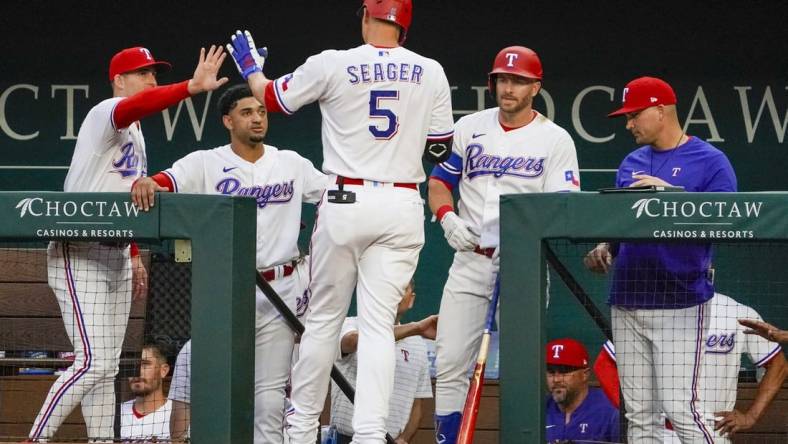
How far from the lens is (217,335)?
4.44m

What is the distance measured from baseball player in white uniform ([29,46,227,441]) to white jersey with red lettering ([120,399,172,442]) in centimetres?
23

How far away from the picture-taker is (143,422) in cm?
536

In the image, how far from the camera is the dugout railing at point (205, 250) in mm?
4422

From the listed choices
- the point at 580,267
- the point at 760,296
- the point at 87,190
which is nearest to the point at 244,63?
the point at 87,190

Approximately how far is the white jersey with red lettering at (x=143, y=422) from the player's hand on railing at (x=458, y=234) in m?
1.19

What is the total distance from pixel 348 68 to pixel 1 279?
5.94ft

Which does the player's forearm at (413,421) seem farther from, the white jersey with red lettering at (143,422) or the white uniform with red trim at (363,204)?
the white uniform with red trim at (363,204)

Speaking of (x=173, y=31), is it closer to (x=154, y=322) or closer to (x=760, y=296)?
(x=154, y=322)

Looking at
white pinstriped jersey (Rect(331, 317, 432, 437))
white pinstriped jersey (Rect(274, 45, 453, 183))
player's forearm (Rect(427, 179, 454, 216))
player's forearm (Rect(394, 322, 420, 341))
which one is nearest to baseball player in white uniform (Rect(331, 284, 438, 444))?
white pinstriped jersey (Rect(331, 317, 432, 437))

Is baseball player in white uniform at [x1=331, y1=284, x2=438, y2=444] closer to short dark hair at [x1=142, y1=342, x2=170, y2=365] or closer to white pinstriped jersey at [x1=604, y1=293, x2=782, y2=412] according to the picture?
short dark hair at [x1=142, y1=342, x2=170, y2=365]

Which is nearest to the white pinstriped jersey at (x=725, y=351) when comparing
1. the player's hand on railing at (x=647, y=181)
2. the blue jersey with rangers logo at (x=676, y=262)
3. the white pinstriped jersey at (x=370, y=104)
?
the blue jersey with rangers logo at (x=676, y=262)

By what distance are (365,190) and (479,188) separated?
67cm

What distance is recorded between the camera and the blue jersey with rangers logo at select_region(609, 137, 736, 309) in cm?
473

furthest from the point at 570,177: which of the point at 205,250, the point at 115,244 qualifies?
the point at 115,244
